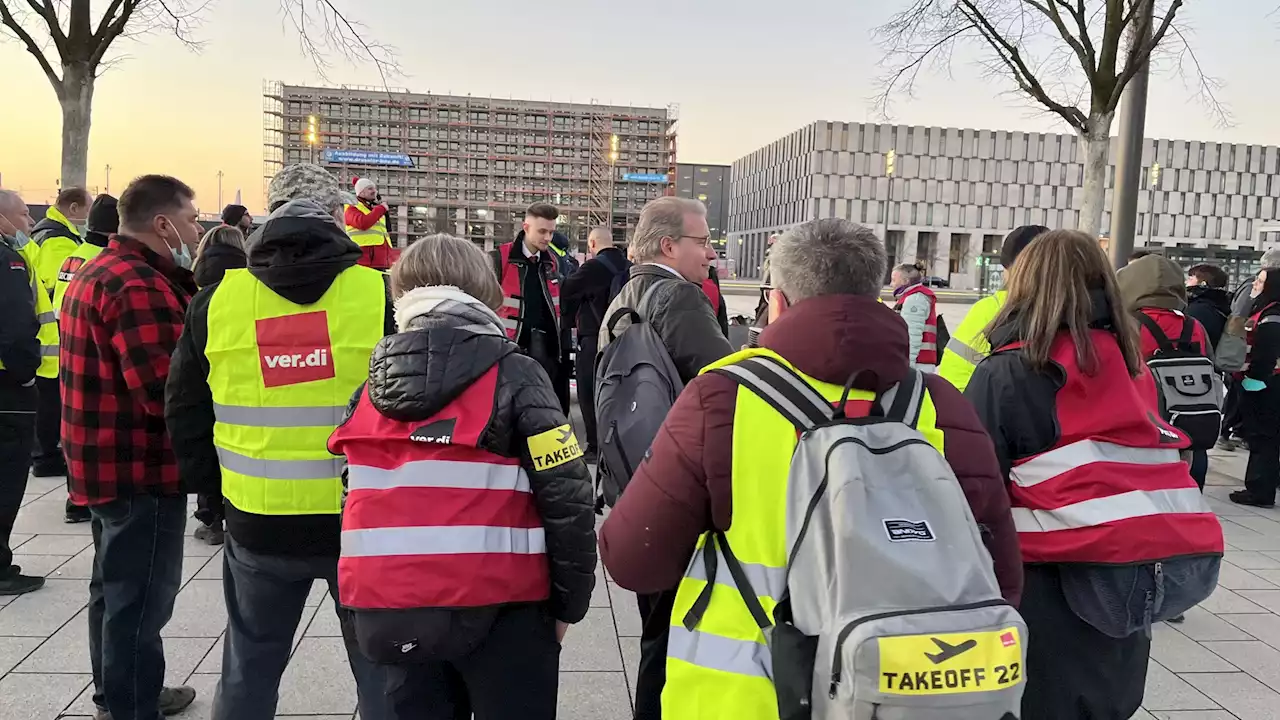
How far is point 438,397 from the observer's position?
1907 millimetres

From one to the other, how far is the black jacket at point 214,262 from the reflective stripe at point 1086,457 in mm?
2877

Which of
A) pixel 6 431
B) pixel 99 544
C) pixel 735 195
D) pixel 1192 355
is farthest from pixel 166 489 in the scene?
pixel 735 195

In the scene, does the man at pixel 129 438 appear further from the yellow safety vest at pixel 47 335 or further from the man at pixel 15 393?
A: the yellow safety vest at pixel 47 335

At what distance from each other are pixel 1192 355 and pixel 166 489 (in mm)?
4607

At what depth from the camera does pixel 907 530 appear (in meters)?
1.36

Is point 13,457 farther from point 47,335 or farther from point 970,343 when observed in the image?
point 970,343

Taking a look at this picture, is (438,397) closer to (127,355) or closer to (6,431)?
(127,355)

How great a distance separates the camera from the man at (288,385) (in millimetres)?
2287

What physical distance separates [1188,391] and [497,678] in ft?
12.0

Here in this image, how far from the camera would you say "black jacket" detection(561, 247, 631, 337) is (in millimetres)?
7008

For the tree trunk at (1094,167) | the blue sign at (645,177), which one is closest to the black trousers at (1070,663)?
the tree trunk at (1094,167)

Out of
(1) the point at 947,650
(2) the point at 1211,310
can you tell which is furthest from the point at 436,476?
(2) the point at 1211,310

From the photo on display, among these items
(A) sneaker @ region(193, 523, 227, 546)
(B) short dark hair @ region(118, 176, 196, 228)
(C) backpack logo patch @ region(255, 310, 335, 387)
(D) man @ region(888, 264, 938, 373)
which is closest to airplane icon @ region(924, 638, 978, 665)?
(C) backpack logo patch @ region(255, 310, 335, 387)

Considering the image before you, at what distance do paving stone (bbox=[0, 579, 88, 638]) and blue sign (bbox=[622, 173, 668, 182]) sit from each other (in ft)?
323
